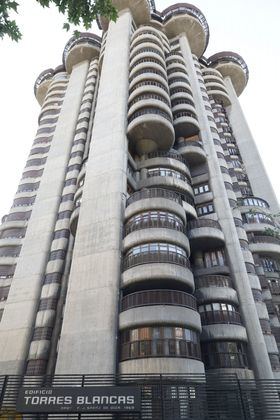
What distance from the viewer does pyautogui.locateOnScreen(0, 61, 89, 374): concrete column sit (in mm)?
32844

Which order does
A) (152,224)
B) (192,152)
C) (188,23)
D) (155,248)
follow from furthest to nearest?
(188,23), (192,152), (152,224), (155,248)

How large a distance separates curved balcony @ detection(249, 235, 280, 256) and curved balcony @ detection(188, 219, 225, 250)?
788 centimetres

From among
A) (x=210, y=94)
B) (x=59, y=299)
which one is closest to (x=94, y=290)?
(x=59, y=299)

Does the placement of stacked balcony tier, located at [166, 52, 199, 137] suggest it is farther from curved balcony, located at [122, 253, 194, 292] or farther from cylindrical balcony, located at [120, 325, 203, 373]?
cylindrical balcony, located at [120, 325, 203, 373]

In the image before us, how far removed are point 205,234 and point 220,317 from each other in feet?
31.6

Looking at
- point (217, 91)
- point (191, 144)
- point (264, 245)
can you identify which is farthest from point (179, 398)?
point (217, 91)

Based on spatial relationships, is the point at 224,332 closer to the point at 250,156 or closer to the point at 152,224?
the point at 152,224

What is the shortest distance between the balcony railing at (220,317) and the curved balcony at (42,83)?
7248 centimetres

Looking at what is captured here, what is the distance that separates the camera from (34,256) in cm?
4003

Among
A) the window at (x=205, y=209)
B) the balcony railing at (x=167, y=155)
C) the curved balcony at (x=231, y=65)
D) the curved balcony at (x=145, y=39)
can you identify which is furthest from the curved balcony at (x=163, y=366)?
the curved balcony at (x=231, y=65)

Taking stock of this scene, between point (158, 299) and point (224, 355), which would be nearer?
point (158, 299)

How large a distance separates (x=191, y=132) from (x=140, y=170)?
44.1 ft

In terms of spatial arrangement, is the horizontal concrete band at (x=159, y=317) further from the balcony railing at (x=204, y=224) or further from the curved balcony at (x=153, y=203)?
the balcony railing at (x=204, y=224)

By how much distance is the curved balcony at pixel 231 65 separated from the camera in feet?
255
